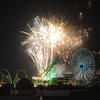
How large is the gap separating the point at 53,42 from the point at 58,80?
536 inches

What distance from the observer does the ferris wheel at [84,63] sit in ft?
232

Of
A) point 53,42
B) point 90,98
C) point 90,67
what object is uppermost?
point 53,42

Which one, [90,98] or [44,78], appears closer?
[90,98]

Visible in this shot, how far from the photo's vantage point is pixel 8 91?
6031 cm

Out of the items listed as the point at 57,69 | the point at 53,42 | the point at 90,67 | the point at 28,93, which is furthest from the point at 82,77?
the point at 57,69

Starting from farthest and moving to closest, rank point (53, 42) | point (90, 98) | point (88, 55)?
point (53, 42) < point (88, 55) < point (90, 98)

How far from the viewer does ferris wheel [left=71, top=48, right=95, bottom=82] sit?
2778 inches

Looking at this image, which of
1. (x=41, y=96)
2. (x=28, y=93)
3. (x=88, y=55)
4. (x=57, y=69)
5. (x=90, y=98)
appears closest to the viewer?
(x=90, y=98)

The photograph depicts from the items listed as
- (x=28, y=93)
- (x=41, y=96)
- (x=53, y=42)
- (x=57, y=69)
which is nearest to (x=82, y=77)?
(x=53, y=42)

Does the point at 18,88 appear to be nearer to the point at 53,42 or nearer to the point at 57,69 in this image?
the point at 53,42

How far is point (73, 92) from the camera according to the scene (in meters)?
52.7

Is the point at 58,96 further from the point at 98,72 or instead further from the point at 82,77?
the point at 98,72

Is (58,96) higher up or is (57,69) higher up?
(57,69)

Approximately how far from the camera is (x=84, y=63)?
232ft
